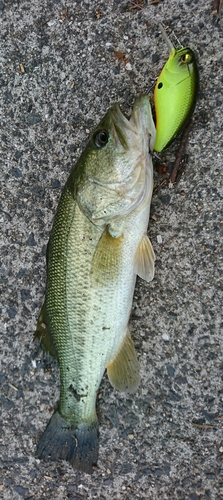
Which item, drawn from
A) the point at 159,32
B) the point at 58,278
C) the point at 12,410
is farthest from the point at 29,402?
the point at 159,32

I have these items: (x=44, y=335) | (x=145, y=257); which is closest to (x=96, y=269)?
(x=145, y=257)

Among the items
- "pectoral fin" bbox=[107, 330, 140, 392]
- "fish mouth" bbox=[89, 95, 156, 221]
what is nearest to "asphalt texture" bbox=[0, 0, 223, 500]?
"pectoral fin" bbox=[107, 330, 140, 392]

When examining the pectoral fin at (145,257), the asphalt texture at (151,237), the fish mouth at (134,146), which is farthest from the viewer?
the asphalt texture at (151,237)

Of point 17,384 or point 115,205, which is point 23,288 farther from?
point 115,205

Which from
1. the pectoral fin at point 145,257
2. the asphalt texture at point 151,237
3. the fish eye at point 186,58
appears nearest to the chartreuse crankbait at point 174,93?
the fish eye at point 186,58

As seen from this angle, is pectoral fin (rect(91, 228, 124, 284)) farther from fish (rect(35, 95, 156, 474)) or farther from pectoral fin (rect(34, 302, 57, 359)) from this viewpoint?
pectoral fin (rect(34, 302, 57, 359))

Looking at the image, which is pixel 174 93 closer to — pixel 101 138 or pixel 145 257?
pixel 101 138

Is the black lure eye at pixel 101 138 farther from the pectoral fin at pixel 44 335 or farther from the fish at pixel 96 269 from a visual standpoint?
the pectoral fin at pixel 44 335
